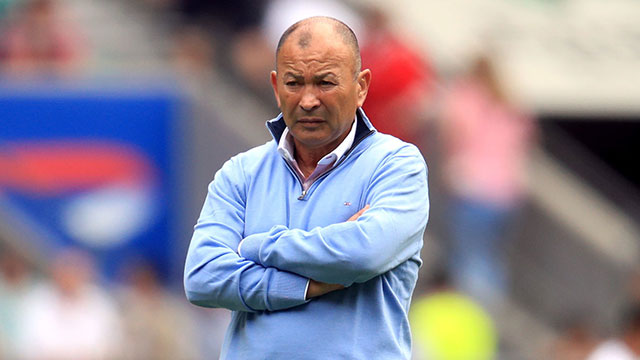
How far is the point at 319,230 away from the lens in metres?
3.98

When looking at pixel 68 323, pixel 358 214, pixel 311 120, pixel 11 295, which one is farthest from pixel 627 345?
pixel 311 120

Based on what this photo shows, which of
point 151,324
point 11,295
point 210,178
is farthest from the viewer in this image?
point 210,178

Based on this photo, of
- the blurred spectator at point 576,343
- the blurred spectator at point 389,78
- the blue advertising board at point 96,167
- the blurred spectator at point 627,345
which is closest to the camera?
the blurred spectator at point 627,345

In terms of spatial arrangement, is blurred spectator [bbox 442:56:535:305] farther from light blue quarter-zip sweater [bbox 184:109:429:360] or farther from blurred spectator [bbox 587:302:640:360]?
light blue quarter-zip sweater [bbox 184:109:429:360]

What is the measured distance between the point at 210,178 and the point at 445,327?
10.1 feet

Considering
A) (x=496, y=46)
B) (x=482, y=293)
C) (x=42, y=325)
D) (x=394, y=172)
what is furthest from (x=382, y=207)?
(x=496, y=46)

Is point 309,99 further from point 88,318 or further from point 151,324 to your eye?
point 151,324

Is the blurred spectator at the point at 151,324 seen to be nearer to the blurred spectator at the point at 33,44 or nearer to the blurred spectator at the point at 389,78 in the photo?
the blurred spectator at the point at 33,44

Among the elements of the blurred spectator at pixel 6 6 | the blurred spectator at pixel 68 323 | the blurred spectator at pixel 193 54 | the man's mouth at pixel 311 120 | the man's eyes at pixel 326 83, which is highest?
the man's eyes at pixel 326 83

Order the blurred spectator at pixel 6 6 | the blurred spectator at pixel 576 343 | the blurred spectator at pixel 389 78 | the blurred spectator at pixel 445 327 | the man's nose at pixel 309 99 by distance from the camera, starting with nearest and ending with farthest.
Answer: the man's nose at pixel 309 99 → the blurred spectator at pixel 389 78 → the blurred spectator at pixel 576 343 → the blurred spectator at pixel 445 327 → the blurred spectator at pixel 6 6

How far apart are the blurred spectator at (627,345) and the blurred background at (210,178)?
0.79 metres

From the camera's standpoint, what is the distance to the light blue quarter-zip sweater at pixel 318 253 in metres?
3.94

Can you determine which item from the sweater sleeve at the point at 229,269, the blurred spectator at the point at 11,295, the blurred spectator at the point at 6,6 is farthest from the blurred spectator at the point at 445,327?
the sweater sleeve at the point at 229,269

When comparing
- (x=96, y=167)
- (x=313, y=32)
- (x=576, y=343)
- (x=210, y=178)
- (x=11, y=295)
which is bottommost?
(x=576, y=343)
